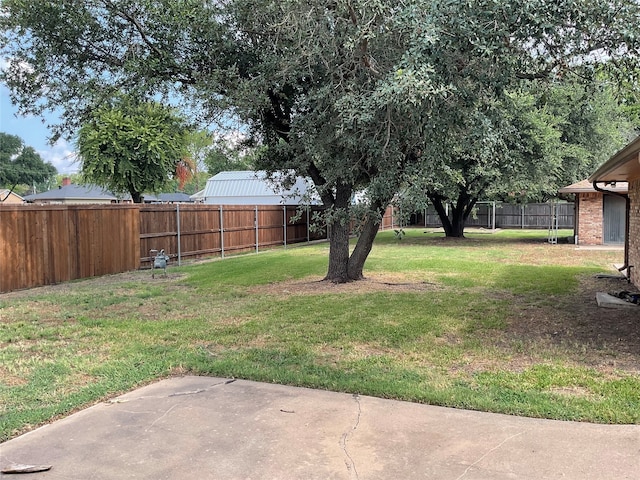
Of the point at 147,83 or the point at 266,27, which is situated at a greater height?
the point at 266,27

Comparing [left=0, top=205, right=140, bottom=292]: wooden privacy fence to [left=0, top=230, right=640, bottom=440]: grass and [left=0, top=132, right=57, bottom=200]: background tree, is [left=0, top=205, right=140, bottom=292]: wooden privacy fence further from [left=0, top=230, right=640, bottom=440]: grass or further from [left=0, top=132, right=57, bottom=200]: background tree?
[left=0, top=132, right=57, bottom=200]: background tree

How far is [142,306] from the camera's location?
834 centimetres

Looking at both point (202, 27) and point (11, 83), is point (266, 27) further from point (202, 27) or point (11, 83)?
point (11, 83)

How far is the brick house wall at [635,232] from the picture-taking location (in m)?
9.42

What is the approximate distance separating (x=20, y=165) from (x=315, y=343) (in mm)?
70209

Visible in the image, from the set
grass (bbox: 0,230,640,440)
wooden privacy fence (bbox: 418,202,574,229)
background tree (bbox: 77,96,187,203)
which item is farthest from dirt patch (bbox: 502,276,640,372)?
wooden privacy fence (bbox: 418,202,574,229)

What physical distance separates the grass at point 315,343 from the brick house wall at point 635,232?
1046 millimetres

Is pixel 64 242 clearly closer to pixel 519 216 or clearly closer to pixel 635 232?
pixel 635 232

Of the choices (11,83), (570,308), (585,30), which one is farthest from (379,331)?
(11,83)

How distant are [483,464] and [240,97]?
6.64m

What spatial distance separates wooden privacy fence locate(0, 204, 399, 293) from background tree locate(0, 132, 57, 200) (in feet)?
167

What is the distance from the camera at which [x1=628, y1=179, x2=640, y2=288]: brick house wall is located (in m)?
9.42

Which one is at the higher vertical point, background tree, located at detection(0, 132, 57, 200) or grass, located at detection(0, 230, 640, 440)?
background tree, located at detection(0, 132, 57, 200)

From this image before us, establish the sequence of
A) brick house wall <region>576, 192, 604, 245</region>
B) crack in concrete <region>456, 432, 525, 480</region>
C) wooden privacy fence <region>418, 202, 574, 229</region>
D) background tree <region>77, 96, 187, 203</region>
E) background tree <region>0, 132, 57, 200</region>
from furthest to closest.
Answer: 1. background tree <region>0, 132, 57, 200</region>
2. wooden privacy fence <region>418, 202, 574, 229</region>
3. background tree <region>77, 96, 187, 203</region>
4. brick house wall <region>576, 192, 604, 245</region>
5. crack in concrete <region>456, 432, 525, 480</region>
